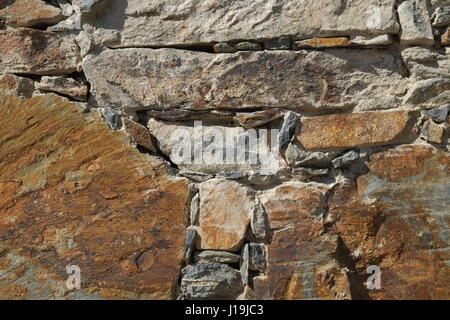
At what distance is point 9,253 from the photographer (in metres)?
1.75

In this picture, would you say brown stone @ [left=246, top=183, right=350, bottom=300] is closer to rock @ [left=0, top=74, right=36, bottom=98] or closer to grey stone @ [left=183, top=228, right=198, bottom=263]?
grey stone @ [left=183, top=228, right=198, bottom=263]

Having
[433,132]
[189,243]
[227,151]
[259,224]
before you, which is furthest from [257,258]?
[433,132]

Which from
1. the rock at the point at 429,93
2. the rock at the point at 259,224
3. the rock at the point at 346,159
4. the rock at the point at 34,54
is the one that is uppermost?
the rock at the point at 34,54

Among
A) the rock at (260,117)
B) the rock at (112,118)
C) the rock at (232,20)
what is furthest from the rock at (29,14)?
the rock at (260,117)

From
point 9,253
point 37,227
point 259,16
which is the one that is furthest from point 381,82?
point 9,253

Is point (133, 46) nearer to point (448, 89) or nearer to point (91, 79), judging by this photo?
point (91, 79)

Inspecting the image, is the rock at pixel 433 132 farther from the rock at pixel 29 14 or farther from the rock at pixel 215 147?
the rock at pixel 29 14

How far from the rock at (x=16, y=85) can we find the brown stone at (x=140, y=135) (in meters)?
0.36

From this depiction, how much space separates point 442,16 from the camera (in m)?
1.76

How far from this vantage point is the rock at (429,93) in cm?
176

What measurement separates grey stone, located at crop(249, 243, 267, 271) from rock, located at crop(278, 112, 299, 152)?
32 cm

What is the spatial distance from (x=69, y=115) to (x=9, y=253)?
48cm

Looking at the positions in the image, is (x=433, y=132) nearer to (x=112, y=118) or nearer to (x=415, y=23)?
(x=415, y=23)

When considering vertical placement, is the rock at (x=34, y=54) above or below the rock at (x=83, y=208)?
above
